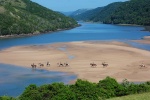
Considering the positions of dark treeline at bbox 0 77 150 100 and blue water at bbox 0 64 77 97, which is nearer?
dark treeline at bbox 0 77 150 100

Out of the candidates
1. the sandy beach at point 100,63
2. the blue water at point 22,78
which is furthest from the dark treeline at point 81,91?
the sandy beach at point 100,63

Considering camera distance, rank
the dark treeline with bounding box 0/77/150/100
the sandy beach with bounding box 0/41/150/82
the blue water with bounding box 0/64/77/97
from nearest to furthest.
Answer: the dark treeline with bounding box 0/77/150/100
the blue water with bounding box 0/64/77/97
the sandy beach with bounding box 0/41/150/82

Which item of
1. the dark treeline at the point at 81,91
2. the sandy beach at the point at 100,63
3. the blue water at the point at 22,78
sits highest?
the dark treeline at the point at 81,91

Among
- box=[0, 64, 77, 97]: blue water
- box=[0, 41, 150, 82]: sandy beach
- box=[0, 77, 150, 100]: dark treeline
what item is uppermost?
box=[0, 77, 150, 100]: dark treeline

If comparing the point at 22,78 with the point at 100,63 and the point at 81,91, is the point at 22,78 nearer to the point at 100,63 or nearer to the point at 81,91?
the point at 100,63

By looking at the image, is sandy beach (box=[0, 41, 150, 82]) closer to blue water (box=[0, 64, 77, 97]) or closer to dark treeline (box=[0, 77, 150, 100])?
blue water (box=[0, 64, 77, 97])

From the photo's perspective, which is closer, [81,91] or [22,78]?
[81,91]

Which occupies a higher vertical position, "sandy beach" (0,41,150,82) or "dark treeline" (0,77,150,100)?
"dark treeline" (0,77,150,100)

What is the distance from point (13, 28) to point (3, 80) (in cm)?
11267

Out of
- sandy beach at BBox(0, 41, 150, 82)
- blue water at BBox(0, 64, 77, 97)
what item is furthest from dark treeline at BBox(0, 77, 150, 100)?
sandy beach at BBox(0, 41, 150, 82)

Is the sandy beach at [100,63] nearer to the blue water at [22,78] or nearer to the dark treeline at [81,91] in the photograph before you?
the blue water at [22,78]

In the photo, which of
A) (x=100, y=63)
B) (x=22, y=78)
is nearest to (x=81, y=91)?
(x=22, y=78)

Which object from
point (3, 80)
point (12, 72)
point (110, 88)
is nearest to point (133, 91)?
point (110, 88)

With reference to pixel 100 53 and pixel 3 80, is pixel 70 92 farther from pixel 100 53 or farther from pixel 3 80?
pixel 100 53
